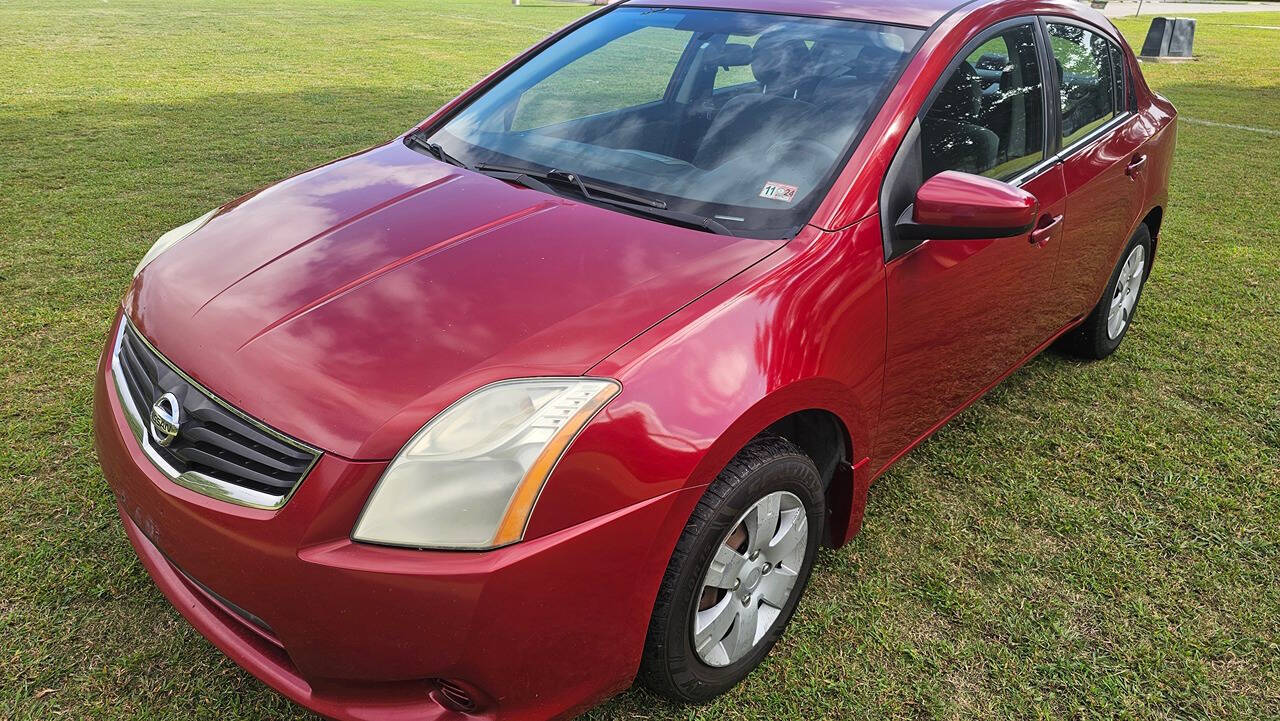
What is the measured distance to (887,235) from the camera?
2.33m

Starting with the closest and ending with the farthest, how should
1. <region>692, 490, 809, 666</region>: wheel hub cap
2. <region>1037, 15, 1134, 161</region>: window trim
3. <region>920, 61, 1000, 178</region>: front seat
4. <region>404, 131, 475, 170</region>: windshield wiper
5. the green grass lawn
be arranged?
1. <region>692, 490, 809, 666</region>: wheel hub cap
2. the green grass lawn
3. <region>920, 61, 1000, 178</region>: front seat
4. <region>404, 131, 475, 170</region>: windshield wiper
5. <region>1037, 15, 1134, 161</region>: window trim

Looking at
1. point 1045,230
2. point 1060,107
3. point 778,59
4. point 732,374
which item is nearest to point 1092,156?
point 1060,107

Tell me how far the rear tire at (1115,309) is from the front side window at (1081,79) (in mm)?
649

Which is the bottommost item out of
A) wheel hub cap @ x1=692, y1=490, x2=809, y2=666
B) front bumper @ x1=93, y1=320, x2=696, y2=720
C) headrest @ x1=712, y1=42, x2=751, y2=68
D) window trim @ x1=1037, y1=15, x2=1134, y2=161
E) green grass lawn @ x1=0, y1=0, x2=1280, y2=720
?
green grass lawn @ x1=0, y1=0, x2=1280, y2=720

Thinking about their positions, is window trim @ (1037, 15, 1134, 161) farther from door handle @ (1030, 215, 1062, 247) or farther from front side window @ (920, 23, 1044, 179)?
door handle @ (1030, 215, 1062, 247)

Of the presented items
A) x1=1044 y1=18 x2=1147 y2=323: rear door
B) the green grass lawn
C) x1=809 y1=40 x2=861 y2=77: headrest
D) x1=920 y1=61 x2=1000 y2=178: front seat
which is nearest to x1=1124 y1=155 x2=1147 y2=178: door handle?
x1=1044 y1=18 x2=1147 y2=323: rear door

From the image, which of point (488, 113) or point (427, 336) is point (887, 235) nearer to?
point (427, 336)

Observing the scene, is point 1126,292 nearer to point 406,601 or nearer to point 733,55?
point 733,55

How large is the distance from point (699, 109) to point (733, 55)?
0.27 meters

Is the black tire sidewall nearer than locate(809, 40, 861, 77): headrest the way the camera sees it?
No

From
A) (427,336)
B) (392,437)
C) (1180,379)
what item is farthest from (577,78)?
(1180,379)

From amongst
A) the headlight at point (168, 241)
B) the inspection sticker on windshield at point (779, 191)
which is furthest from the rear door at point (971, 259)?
the headlight at point (168, 241)

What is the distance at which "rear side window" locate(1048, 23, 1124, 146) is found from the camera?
10.3ft

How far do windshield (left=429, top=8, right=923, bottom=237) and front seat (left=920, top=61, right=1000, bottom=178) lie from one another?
167 mm
